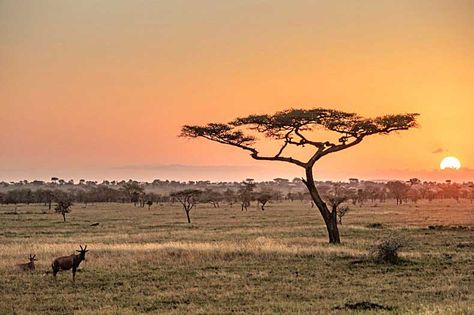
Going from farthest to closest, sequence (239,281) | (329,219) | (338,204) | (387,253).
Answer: (338,204) → (329,219) → (387,253) → (239,281)

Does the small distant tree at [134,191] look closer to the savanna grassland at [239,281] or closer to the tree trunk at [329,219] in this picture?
the tree trunk at [329,219]

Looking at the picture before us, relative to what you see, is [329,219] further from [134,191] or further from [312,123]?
[134,191]

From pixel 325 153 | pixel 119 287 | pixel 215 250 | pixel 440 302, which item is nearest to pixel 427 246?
pixel 325 153

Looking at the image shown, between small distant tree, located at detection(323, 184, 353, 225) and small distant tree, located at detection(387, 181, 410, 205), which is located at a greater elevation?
small distant tree, located at detection(387, 181, 410, 205)

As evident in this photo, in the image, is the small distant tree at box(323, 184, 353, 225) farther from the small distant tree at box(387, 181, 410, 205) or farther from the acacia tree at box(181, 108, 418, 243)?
the small distant tree at box(387, 181, 410, 205)

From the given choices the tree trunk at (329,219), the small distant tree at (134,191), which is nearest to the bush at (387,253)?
the tree trunk at (329,219)

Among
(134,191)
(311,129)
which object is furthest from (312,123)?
(134,191)

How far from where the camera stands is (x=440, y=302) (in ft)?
A: 52.6

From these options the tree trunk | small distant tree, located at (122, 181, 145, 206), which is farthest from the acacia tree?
small distant tree, located at (122, 181, 145, 206)

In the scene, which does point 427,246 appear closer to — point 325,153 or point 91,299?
point 325,153

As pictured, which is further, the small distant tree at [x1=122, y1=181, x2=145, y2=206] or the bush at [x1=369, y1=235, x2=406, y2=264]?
the small distant tree at [x1=122, y1=181, x2=145, y2=206]

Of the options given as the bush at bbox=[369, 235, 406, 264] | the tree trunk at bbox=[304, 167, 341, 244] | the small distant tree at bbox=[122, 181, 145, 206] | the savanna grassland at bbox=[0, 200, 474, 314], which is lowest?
the savanna grassland at bbox=[0, 200, 474, 314]

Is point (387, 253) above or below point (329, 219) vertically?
below

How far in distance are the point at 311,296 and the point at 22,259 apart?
49.3 ft
